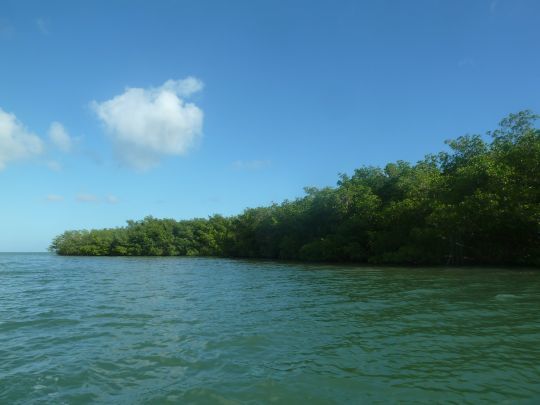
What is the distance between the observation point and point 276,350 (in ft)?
31.8

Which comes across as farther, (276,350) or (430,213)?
(430,213)

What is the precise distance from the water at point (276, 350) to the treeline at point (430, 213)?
816 inches

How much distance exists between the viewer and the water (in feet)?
22.9

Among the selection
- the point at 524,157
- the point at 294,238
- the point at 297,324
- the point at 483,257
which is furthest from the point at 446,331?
the point at 294,238

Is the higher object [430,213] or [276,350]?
[430,213]

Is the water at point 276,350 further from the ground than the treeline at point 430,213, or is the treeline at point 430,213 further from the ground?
the treeline at point 430,213

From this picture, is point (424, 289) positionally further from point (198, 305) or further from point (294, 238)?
point (294, 238)

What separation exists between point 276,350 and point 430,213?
127 feet

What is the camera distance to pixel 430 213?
43.8 meters

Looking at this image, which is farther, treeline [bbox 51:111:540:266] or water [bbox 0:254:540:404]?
treeline [bbox 51:111:540:266]

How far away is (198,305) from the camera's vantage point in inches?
683

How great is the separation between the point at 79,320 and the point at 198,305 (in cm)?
501

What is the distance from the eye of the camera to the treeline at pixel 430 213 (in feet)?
116

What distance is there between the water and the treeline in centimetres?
2074
